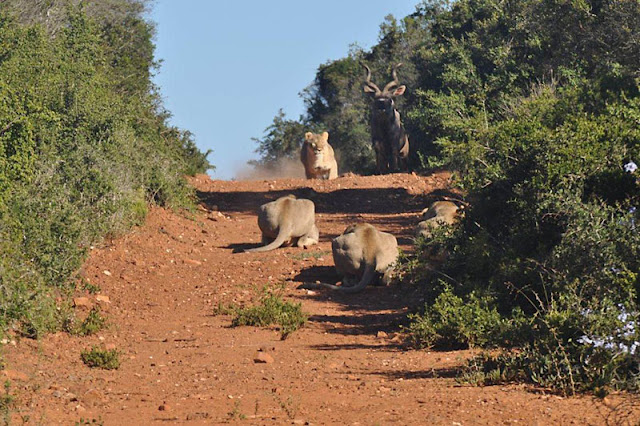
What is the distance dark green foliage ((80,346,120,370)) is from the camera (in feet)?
33.5

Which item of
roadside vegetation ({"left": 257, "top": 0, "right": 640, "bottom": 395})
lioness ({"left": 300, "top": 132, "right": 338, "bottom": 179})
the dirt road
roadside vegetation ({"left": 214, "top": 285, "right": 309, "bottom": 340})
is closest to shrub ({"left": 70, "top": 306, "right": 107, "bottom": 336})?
the dirt road

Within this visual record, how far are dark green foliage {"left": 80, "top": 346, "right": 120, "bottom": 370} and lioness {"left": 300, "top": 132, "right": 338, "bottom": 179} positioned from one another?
19.1 metres

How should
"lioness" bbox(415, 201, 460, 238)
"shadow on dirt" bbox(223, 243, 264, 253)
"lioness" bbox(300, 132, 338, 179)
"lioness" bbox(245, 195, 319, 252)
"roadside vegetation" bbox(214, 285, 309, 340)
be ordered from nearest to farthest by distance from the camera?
"roadside vegetation" bbox(214, 285, 309, 340), "lioness" bbox(415, 201, 460, 238), "lioness" bbox(245, 195, 319, 252), "shadow on dirt" bbox(223, 243, 264, 253), "lioness" bbox(300, 132, 338, 179)

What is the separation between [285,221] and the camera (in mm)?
18266

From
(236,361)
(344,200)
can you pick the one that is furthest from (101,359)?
(344,200)

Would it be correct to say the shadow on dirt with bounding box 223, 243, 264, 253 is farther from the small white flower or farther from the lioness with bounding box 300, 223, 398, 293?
the small white flower

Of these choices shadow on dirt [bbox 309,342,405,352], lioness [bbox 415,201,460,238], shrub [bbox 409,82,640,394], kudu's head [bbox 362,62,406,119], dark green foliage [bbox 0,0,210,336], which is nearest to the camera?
shrub [bbox 409,82,640,394]

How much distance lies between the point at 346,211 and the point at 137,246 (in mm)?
6835

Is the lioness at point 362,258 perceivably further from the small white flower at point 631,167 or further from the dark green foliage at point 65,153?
the small white flower at point 631,167

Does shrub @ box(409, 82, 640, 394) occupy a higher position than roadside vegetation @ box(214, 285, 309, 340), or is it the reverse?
shrub @ box(409, 82, 640, 394)

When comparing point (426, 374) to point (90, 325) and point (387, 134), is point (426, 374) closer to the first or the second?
point (90, 325)

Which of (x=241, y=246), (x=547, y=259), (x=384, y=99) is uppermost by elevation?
(x=384, y=99)

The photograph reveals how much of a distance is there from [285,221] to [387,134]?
1120cm

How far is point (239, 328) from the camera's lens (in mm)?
12688
